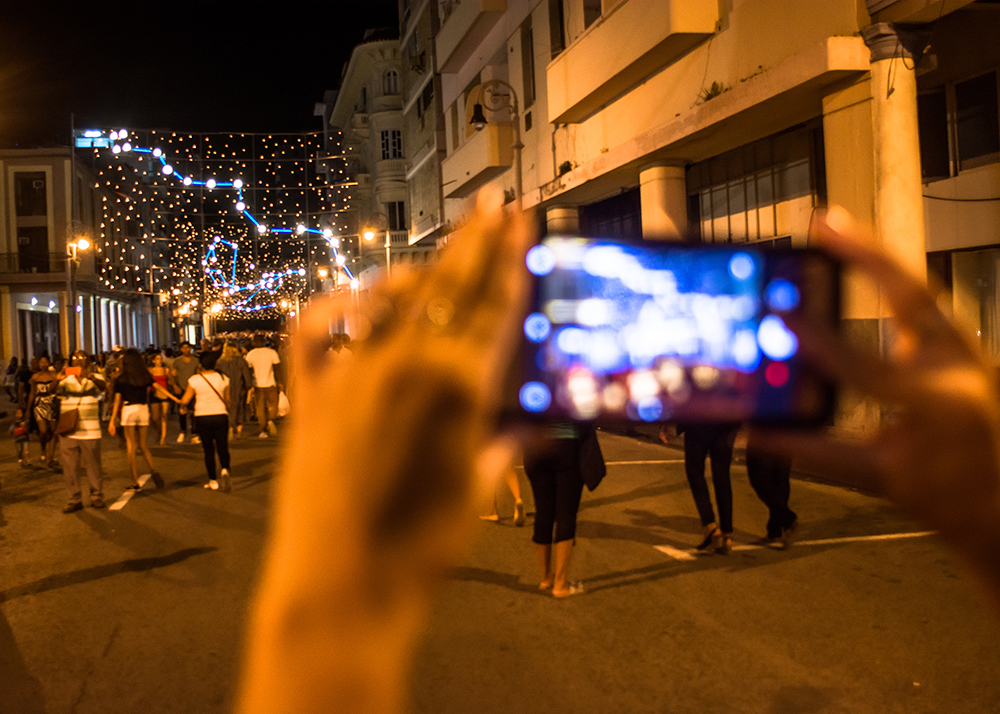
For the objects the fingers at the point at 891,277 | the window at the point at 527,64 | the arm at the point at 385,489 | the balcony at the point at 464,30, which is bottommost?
the arm at the point at 385,489

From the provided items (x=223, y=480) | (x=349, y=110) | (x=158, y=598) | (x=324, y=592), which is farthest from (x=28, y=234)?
(x=324, y=592)

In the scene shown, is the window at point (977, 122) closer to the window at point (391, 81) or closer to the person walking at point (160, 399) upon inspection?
the person walking at point (160, 399)

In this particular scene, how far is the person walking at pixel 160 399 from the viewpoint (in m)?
13.8

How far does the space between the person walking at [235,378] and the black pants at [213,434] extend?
530 cm

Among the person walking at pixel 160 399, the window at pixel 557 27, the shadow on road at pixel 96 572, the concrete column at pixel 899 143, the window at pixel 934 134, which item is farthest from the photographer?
the window at pixel 557 27

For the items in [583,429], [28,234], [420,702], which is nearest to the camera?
[420,702]

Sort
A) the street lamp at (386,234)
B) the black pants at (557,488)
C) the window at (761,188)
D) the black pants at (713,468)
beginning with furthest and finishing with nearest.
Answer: the window at (761,188)
the black pants at (713,468)
the black pants at (557,488)
the street lamp at (386,234)

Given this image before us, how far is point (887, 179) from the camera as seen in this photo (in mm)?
10094

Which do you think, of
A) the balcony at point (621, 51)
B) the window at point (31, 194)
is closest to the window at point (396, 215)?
the window at point (31, 194)

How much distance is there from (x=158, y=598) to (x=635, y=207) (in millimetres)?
14384

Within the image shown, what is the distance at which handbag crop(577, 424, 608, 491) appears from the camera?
18.3 ft

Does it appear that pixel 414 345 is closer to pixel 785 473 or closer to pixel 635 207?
pixel 785 473

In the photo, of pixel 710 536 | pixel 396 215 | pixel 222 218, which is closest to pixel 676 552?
pixel 710 536

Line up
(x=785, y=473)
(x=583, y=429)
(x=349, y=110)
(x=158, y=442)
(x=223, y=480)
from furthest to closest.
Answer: (x=349, y=110), (x=158, y=442), (x=223, y=480), (x=785, y=473), (x=583, y=429)
